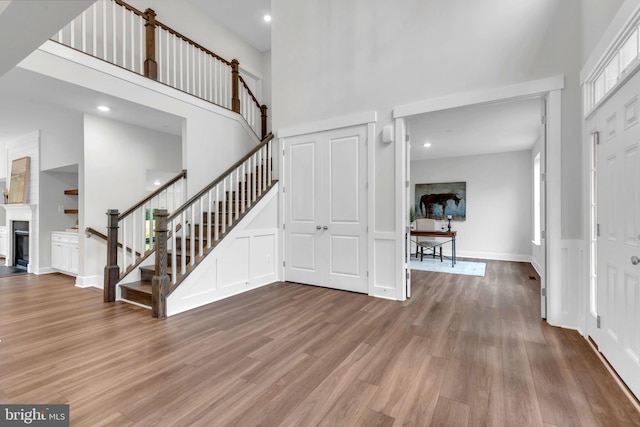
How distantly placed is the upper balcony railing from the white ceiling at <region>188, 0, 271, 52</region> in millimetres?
1402

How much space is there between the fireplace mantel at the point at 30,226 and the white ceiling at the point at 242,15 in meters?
5.41

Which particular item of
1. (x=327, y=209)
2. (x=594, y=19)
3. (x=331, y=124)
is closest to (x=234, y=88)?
(x=331, y=124)

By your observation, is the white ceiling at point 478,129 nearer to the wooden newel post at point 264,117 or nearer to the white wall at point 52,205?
the wooden newel post at point 264,117

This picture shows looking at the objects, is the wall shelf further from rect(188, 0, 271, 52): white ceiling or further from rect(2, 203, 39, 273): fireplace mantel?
rect(188, 0, 271, 52): white ceiling

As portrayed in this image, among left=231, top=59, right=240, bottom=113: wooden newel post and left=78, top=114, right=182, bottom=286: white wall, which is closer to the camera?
left=78, top=114, right=182, bottom=286: white wall

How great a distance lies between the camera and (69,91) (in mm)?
3713

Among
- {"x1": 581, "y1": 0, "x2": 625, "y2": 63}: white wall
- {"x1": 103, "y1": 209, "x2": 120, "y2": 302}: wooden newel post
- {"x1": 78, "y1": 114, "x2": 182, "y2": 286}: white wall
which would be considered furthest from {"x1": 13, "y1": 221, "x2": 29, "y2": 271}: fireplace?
{"x1": 581, "y1": 0, "x2": 625, "y2": 63}: white wall

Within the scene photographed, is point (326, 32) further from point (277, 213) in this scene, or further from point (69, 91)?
point (69, 91)

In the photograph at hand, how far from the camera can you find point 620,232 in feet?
6.57

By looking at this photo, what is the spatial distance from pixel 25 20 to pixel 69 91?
295 centimetres

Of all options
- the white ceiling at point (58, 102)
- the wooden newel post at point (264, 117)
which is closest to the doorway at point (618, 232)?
the white ceiling at point (58, 102)

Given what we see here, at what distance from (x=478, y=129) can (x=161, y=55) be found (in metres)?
5.68

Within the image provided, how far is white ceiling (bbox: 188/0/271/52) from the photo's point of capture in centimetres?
601

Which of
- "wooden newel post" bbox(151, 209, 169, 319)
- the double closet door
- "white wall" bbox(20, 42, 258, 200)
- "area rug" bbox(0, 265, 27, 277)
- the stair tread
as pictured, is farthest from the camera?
"area rug" bbox(0, 265, 27, 277)
